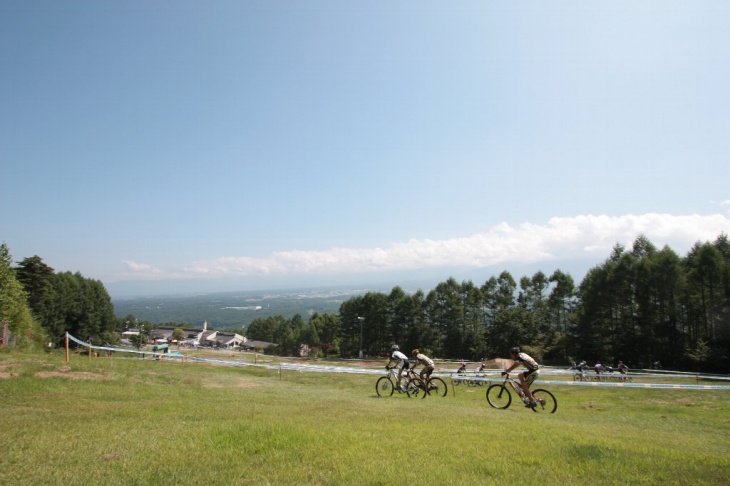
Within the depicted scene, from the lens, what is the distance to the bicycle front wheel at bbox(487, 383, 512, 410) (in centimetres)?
1573

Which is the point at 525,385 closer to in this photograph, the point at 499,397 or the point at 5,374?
the point at 499,397

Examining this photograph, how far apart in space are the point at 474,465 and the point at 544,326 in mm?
75692

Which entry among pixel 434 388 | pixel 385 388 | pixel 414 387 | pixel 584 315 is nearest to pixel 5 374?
pixel 385 388

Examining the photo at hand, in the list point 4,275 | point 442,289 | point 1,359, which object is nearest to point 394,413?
point 1,359

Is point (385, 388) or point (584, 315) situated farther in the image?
point (584, 315)

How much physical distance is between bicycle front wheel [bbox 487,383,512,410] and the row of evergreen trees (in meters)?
45.7

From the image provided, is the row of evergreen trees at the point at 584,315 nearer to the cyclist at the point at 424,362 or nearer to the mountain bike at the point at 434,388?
the mountain bike at the point at 434,388

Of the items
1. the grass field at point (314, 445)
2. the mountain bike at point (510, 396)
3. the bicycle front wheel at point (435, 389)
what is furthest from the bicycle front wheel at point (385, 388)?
the mountain bike at point (510, 396)

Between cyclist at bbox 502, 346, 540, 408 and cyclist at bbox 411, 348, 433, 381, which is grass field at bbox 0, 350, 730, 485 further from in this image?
cyclist at bbox 411, 348, 433, 381

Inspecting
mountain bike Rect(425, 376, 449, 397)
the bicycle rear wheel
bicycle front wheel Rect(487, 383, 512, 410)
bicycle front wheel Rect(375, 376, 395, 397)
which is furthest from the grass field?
bicycle front wheel Rect(375, 376, 395, 397)

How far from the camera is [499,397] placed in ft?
52.7

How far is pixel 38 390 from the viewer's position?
14.4 metres

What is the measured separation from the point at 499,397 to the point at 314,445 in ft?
35.6

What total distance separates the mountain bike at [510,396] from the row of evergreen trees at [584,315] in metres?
45.4
